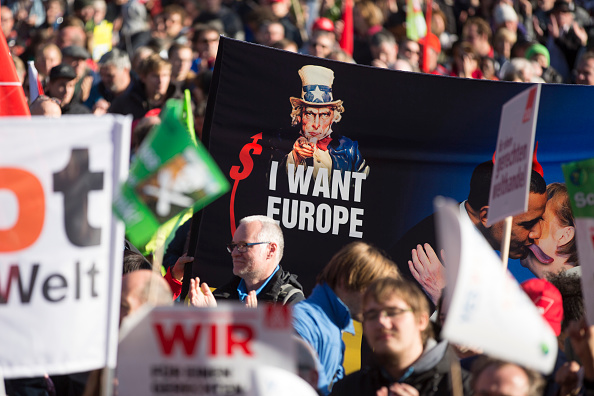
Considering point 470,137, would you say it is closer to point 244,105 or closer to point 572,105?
point 572,105

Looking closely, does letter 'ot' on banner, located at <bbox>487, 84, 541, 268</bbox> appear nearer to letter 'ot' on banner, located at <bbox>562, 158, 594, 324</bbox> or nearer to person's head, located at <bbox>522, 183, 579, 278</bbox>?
letter 'ot' on banner, located at <bbox>562, 158, 594, 324</bbox>

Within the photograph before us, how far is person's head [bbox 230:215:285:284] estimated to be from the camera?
196 inches

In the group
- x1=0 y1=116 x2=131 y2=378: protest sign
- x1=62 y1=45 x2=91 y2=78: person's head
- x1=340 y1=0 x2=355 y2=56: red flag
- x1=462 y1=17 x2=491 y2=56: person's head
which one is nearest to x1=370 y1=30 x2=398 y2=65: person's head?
x1=340 y1=0 x2=355 y2=56: red flag

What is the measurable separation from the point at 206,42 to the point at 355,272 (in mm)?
4403

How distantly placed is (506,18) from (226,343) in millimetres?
7556

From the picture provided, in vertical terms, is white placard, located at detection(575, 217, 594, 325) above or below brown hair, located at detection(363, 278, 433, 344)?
above

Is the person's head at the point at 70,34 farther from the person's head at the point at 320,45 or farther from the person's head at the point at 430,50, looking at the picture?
the person's head at the point at 430,50

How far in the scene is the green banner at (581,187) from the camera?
3943mm

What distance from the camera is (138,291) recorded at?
3.88m

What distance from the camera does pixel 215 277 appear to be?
539cm

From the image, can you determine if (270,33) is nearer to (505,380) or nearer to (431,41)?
(431,41)

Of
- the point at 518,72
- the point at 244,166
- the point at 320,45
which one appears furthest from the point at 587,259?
the point at 320,45

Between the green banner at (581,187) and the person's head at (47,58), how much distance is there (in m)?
5.24

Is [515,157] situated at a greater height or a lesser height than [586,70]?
lesser
